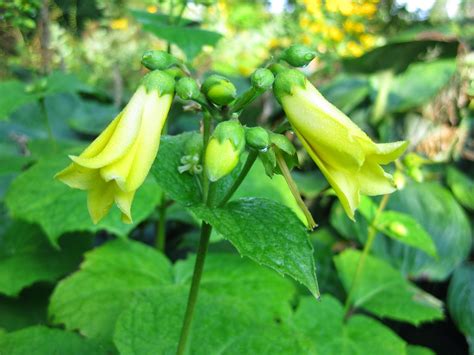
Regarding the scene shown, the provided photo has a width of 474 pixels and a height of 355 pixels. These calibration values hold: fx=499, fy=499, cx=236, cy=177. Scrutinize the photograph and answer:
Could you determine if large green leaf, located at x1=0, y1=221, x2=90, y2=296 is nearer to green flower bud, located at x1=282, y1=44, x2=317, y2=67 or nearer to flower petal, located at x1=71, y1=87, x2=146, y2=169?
flower petal, located at x1=71, y1=87, x2=146, y2=169

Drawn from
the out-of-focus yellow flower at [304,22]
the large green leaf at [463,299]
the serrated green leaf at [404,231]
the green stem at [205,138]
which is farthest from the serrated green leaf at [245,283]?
the out-of-focus yellow flower at [304,22]

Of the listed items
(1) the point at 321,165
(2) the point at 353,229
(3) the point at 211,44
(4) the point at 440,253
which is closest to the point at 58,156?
(3) the point at 211,44

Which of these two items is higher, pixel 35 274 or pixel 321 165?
pixel 321 165

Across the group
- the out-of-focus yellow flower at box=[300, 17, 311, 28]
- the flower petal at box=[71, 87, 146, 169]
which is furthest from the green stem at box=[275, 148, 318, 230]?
the out-of-focus yellow flower at box=[300, 17, 311, 28]

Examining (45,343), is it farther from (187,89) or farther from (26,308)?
(187,89)

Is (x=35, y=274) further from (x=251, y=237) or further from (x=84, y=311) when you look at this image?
(x=251, y=237)

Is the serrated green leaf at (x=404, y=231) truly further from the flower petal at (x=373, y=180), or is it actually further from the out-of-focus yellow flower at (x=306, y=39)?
the out-of-focus yellow flower at (x=306, y=39)

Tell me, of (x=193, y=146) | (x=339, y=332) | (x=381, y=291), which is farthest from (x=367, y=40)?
(x=193, y=146)
